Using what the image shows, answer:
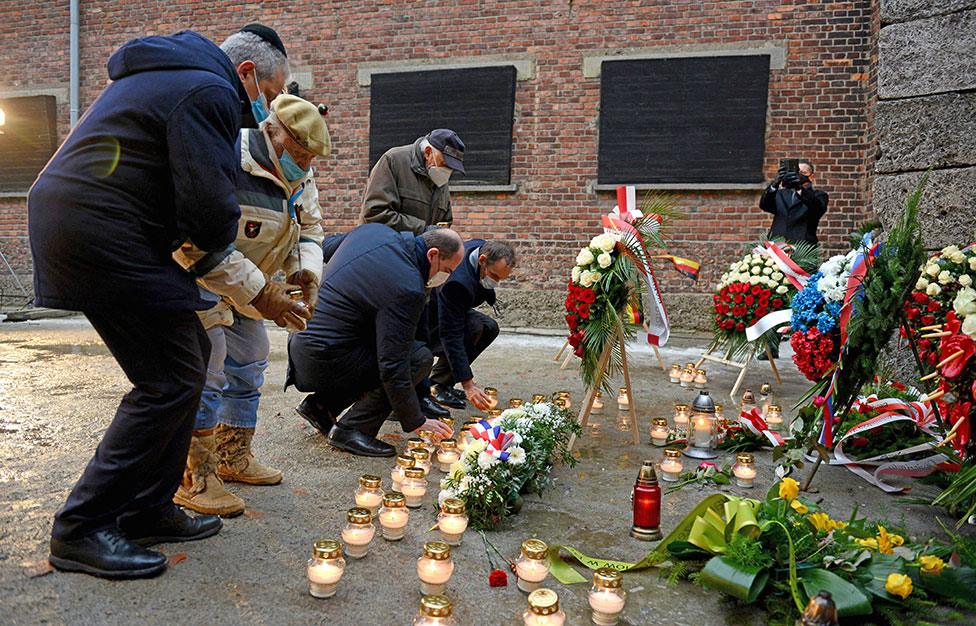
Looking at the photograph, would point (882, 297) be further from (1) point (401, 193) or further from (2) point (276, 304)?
(1) point (401, 193)

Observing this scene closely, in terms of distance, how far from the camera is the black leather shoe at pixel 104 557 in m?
2.19

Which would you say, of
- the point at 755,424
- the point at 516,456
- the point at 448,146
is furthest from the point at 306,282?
the point at 755,424

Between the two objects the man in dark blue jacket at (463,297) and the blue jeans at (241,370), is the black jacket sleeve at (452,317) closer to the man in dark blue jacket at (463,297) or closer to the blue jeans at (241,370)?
the man in dark blue jacket at (463,297)

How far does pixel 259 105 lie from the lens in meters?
2.69

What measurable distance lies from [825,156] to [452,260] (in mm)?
6500

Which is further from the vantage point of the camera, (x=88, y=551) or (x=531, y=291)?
(x=531, y=291)

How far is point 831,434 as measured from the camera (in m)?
3.30

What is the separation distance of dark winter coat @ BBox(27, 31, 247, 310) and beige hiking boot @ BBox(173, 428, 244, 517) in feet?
2.81

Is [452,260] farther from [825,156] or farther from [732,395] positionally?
[825,156]

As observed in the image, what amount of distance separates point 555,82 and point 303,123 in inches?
283

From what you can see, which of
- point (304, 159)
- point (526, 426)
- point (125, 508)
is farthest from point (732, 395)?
point (125, 508)

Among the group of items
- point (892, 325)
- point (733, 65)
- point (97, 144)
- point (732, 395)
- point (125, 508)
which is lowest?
point (732, 395)

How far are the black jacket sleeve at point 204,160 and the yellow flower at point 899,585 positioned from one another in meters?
2.25

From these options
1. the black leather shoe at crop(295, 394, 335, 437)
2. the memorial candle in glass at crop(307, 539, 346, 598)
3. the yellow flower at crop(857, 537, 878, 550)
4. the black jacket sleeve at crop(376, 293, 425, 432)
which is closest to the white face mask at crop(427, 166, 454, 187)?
the black jacket sleeve at crop(376, 293, 425, 432)
